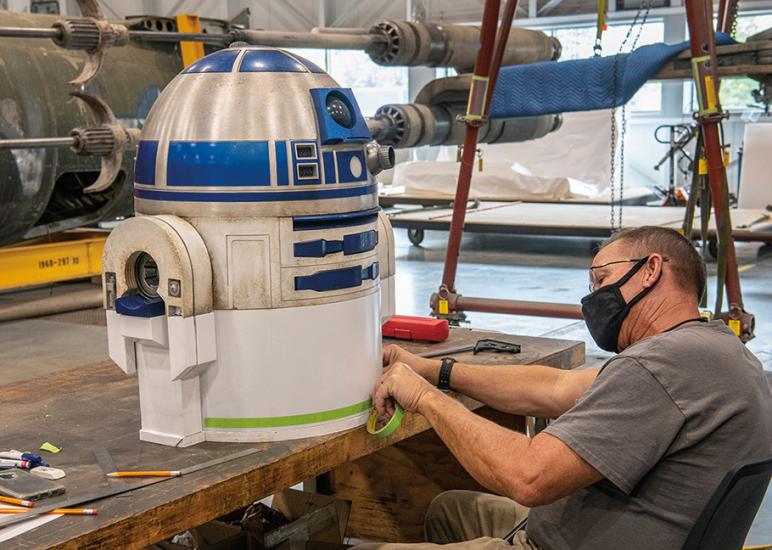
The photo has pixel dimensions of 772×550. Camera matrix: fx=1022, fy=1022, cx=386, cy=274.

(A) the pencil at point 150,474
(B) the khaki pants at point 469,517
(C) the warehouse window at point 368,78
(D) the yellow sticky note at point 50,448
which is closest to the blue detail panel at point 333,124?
(A) the pencil at point 150,474

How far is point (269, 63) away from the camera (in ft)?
6.42

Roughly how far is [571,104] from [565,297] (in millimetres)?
2778

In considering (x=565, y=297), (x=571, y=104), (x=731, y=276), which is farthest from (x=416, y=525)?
(x=565, y=297)

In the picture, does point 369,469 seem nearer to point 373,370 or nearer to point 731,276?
point 373,370

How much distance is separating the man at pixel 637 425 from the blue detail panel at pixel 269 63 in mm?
686

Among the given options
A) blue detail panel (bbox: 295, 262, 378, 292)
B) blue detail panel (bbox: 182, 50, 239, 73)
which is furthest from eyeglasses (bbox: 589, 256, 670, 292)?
blue detail panel (bbox: 182, 50, 239, 73)

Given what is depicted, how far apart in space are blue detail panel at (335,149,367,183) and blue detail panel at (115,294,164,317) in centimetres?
42

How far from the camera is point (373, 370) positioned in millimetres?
2115

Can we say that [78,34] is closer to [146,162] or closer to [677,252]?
[146,162]

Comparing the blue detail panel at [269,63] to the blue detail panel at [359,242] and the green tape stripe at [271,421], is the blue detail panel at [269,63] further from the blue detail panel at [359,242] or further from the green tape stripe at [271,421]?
the green tape stripe at [271,421]

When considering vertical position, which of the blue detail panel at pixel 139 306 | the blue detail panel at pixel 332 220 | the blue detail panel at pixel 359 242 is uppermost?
the blue detail panel at pixel 332 220

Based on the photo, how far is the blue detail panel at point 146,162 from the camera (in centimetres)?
193

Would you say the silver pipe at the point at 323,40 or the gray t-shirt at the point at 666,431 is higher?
the silver pipe at the point at 323,40

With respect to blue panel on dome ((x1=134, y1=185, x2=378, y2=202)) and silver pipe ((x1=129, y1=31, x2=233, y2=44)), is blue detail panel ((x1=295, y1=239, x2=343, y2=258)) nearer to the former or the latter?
blue panel on dome ((x1=134, y1=185, x2=378, y2=202))
